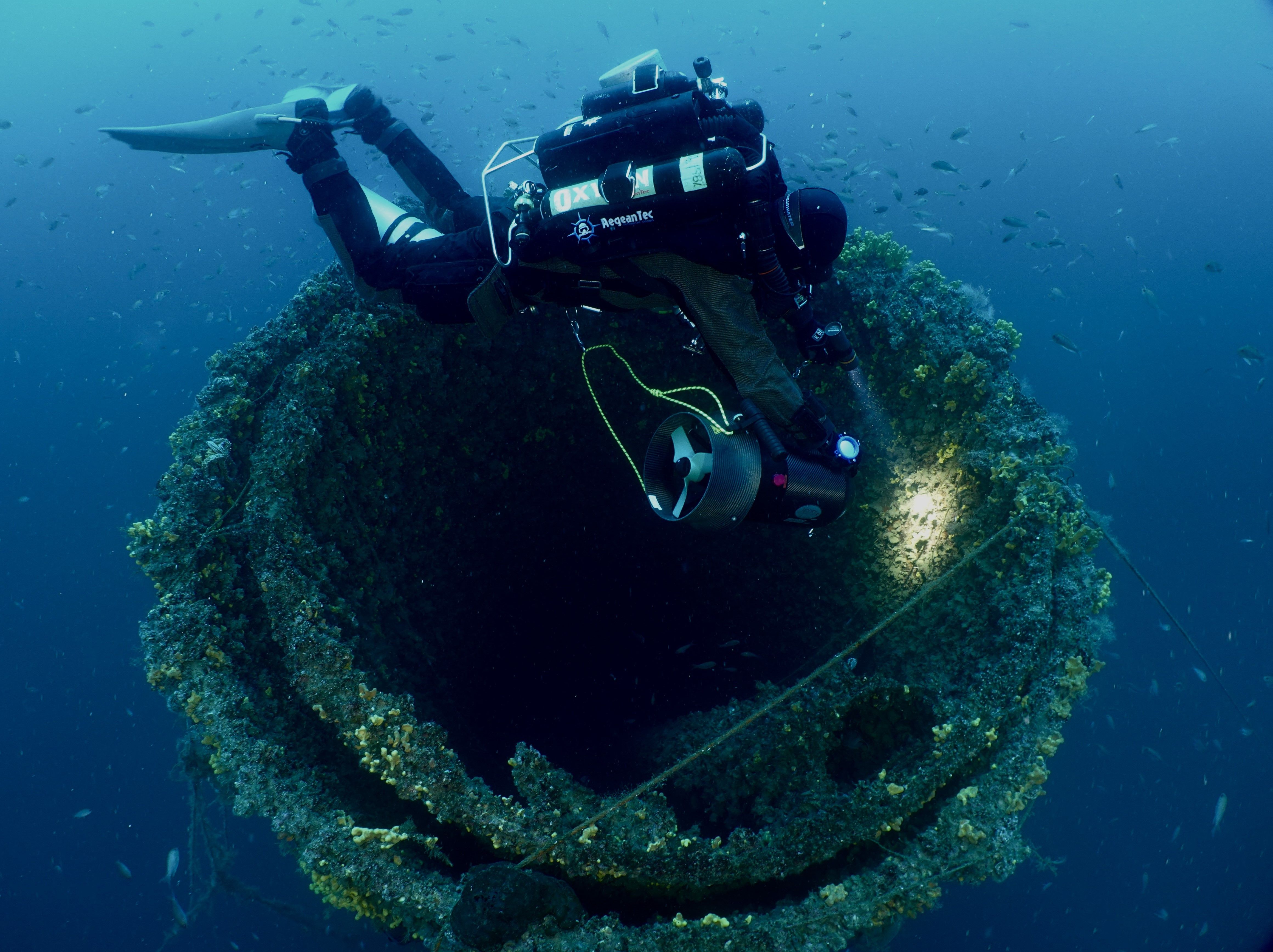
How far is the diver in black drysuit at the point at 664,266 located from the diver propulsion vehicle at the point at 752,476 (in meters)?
0.18

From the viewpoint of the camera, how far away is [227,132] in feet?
14.3

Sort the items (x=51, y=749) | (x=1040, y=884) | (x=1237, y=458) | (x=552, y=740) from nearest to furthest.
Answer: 1. (x=552, y=740)
2. (x=1040, y=884)
3. (x=51, y=749)
4. (x=1237, y=458)

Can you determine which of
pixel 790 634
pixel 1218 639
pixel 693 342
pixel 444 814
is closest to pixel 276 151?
pixel 693 342

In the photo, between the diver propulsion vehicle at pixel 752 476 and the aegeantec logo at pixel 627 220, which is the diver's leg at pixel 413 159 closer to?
the aegeantec logo at pixel 627 220

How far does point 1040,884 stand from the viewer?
526 inches

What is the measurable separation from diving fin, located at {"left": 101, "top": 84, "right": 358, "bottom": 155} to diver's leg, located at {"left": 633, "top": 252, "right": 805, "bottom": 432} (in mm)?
3111

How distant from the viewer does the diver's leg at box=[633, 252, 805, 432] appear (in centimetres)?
362

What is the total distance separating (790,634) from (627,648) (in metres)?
Answer: 1.88

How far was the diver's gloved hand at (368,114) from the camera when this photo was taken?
4.77 meters

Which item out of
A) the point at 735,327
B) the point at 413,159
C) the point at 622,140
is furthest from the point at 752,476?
the point at 413,159

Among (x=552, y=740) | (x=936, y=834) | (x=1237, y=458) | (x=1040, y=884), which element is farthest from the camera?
(x=1237, y=458)

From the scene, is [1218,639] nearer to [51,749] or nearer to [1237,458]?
[1237,458]

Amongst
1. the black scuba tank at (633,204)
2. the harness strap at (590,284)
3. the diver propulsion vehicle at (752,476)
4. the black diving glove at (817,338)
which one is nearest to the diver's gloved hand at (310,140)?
the black scuba tank at (633,204)

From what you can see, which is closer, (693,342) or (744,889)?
(744,889)
